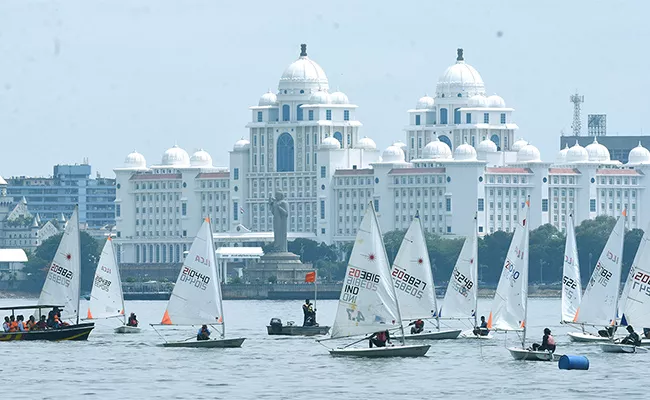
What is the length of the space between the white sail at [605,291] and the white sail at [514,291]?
5292 millimetres

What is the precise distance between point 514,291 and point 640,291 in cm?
496

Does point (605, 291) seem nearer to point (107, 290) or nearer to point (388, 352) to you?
point (388, 352)

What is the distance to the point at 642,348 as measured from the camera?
104m

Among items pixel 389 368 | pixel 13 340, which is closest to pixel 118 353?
pixel 13 340

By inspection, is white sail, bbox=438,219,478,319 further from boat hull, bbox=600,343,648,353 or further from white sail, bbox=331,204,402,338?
white sail, bbox=331,204,402,338

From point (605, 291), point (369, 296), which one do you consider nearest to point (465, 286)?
point (605, 291)

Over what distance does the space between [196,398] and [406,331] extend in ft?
113

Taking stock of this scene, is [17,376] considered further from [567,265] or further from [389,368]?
[567,265]

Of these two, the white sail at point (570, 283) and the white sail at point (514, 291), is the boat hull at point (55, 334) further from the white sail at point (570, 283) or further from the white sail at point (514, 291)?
the white sail at point (570, 283)

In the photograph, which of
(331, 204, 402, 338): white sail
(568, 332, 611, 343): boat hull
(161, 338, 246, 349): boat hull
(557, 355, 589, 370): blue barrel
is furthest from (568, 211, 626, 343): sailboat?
(161, 338, 246, 349): boat hull

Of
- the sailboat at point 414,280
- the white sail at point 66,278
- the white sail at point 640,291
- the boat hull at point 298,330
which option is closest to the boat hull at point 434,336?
the sailboat at point 414,280

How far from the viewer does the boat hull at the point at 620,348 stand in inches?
4048

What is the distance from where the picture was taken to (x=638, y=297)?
339ft

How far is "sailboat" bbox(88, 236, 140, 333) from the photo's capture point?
404 feet
